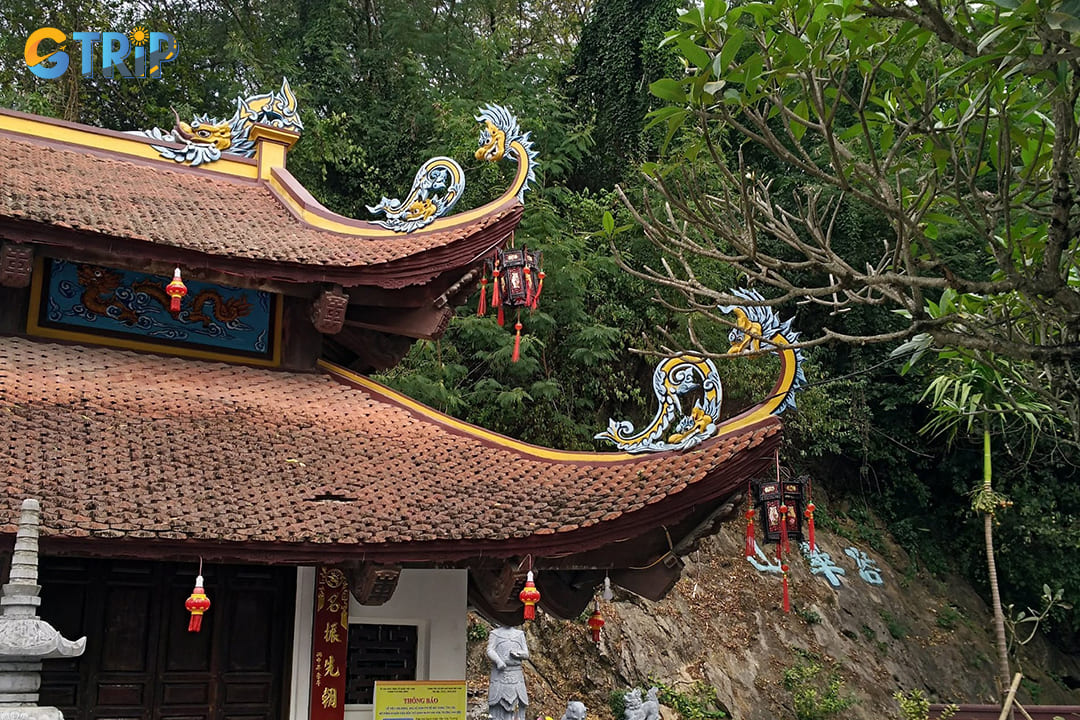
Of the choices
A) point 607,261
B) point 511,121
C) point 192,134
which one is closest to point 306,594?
point 511,121

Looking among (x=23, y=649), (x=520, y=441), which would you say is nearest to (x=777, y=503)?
(x=520, y=441)

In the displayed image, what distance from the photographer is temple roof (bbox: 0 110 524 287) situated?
742 cm

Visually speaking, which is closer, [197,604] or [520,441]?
[197,604]

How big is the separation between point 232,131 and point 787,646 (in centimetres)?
1136

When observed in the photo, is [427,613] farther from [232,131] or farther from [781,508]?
[232,131]

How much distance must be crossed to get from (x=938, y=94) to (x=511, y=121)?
367 cm

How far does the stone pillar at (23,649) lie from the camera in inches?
167

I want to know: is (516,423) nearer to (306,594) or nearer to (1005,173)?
(306,594)

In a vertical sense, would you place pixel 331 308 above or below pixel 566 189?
below

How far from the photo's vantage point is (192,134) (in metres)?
9.82

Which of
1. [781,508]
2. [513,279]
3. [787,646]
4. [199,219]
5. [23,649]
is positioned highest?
[199,219]

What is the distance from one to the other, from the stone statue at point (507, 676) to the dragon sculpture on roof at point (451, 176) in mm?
3624

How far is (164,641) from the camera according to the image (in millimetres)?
6727

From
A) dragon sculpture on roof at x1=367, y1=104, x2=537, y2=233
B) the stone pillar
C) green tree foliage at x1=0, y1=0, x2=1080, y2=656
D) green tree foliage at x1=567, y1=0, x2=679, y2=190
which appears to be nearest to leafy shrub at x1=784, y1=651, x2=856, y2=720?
green tree foliage at x1=0, y1=0, x2=1080, y2=656
